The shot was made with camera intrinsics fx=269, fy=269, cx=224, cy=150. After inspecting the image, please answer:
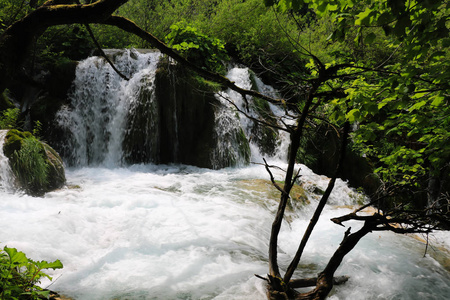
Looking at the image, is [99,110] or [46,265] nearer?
[46,265]

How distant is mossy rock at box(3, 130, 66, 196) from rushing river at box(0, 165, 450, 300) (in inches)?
14.2

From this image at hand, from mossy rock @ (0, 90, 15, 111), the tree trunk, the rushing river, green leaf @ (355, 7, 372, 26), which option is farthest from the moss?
green leaf @ (355, 7, 372, 26)

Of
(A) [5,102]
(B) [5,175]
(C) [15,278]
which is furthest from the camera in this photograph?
(A) [5,102]

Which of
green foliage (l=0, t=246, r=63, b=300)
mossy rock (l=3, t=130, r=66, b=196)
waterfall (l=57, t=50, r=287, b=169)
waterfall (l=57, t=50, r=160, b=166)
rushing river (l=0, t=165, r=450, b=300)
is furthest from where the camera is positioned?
waterfall (l=57, t=50, r=287, b=169)

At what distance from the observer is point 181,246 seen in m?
4.02

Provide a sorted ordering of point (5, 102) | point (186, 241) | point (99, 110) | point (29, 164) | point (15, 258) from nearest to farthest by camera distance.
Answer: point (15, 258), point (186, 241), point (29, 164), point (5, 102), point (99, 110)

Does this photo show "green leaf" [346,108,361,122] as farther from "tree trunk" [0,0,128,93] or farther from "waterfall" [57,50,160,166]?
"waterfall" [57,50,160,166]

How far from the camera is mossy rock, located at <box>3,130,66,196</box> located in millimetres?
5848

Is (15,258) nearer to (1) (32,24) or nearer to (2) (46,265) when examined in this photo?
(2) (46,265)

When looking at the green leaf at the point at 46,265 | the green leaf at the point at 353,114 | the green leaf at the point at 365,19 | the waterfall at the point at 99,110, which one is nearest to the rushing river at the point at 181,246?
the green leaf at the point at 46,265

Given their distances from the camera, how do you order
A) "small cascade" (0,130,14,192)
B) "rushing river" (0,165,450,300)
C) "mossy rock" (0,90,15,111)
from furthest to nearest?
"mossy rock" (0,90,15,111) < "small cascade" (0,130,14,192) < "rushing river" (0,165,450,300)

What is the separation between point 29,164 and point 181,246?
434cm

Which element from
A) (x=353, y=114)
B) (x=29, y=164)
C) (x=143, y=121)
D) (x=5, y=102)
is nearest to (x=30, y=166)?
(x=29, y=164)

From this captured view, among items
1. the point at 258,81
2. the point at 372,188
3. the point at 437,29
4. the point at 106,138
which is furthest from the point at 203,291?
Result: the point at 258,81
